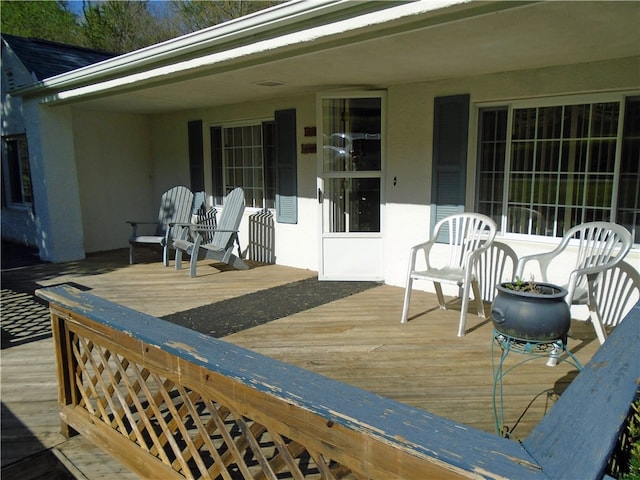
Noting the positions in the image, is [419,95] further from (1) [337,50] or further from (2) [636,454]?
(2) [636,454]

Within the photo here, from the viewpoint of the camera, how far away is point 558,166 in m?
3.82

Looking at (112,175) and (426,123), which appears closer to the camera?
(426,123)

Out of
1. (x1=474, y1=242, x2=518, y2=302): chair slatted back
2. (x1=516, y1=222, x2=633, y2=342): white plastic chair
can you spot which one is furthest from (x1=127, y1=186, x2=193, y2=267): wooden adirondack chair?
(x1=516, y1=222, x2=633, y2=342): white plastic chair

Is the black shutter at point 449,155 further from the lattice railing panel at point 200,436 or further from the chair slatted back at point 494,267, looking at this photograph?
the lattice railing panel at point 200,436

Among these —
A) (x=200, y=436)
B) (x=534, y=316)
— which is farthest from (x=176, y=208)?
(x=534, y=316)

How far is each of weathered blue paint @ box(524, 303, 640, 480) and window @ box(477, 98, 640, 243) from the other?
283 centimetres

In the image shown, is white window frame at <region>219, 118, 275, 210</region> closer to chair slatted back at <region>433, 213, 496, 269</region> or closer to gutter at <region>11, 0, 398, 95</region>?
Answer: gutter at <region>11, 0, 398, 95</region>

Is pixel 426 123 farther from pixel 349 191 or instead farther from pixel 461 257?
pixel 461 257

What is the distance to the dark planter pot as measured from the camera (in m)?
2.02

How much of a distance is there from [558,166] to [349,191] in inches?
79.3

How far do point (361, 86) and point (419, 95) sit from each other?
60 centimetres

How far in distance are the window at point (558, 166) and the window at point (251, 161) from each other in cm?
284

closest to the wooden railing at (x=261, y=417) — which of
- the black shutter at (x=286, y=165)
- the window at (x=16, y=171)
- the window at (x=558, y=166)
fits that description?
the window at (x=558, y=166)

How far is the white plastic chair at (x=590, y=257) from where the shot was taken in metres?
3.00
